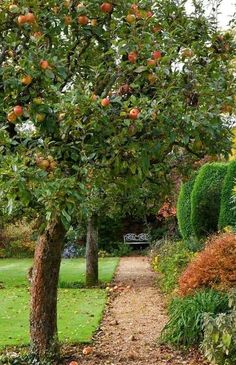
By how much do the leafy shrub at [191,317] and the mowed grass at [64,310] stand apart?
105 cm

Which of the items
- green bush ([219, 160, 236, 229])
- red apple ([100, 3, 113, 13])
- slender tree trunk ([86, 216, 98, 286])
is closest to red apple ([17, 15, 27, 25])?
red apple ([100, 3, 113, 13])

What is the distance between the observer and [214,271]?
7.43m

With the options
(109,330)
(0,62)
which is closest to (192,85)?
(0,62)

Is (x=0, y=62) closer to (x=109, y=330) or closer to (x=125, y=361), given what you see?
(x=125, y=361)

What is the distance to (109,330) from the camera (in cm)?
794

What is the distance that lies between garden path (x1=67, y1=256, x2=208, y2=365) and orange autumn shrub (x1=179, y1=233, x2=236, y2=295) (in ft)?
2.43

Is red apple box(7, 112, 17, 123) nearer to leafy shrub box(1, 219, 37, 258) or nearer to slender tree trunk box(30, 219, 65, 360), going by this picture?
slender tree trunk box(30, 219, 65, 360)

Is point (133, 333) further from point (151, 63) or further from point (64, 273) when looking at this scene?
point (64, 273)

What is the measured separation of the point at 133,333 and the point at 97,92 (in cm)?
347

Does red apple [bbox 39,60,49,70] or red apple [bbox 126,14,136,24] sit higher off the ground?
red apple [bbox 126,14,136,24]

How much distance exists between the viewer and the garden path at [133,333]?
6.27 metres

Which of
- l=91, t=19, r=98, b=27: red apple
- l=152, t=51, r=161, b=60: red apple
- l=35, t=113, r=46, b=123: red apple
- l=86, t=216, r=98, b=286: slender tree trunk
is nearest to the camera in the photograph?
l=35, t=113, r=46, b=123: red apple

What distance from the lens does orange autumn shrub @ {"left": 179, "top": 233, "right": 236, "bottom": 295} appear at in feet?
24.1

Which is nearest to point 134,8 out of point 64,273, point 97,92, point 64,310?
point 97,92
